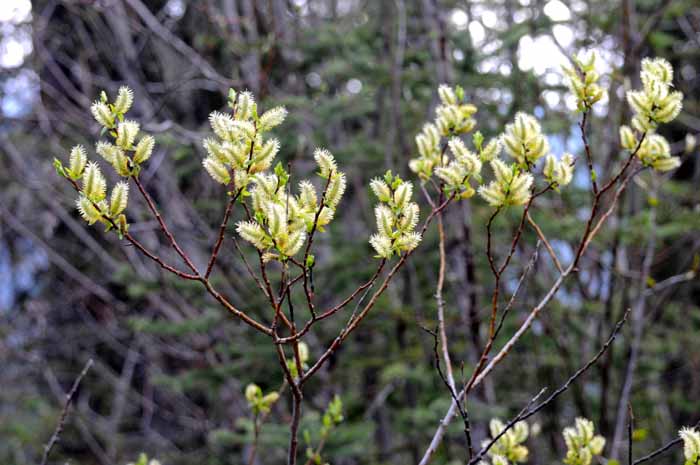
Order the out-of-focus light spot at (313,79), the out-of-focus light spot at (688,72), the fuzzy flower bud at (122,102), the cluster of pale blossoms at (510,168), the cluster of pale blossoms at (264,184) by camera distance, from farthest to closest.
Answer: the out-of-focus light spot at (688,72), the out-of-focus light spot at (313,79), the cluster of pale blossoms at (510,168), the fuzzy flower bud at (122,102), the cluster of pale blossoms at (264,184)

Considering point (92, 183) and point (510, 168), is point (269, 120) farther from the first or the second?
point (510, 168)

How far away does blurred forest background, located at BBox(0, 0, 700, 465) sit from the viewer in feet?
10.8

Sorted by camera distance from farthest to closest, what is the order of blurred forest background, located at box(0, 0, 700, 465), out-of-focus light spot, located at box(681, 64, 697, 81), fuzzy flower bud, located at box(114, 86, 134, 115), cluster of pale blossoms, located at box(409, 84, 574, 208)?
out-of-focus light spot, located at box(681, 64, 697, 81) → blurred forest background, located at box(0, 0, 700, 465) → cluster of pale blossoms, located at box(409, 84, 574, 208) → fuzzy flower bud, located at box(114, 86, 134, 115)

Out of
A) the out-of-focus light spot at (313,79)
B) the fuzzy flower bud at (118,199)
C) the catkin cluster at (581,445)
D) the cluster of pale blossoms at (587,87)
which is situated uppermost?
the out-of-focus light spot at (313,79)

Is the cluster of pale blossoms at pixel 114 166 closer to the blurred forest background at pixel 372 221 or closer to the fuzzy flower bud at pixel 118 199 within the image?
the fuzzy flower bud at pixel 118 199

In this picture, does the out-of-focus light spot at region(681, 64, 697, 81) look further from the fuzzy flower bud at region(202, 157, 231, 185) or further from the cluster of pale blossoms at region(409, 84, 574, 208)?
the fuzzy flower bud at region(202, 157, 231, 185)

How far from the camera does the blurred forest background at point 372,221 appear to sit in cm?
329

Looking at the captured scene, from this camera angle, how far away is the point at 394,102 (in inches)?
138

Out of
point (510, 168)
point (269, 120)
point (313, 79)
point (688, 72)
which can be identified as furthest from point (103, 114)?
point (688, 72)

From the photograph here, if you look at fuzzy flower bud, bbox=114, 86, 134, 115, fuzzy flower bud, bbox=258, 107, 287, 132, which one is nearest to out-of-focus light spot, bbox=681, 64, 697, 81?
fuzzy flower bud, bbox=258, 107, 287, 132

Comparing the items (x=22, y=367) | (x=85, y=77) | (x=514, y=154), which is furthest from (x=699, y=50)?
(x=22, y=367)

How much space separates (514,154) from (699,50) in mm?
4282

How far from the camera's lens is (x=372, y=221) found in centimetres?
425

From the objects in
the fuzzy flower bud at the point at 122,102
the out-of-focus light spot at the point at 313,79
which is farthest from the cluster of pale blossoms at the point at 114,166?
the out-of-focus light spot at the point at 313,79
